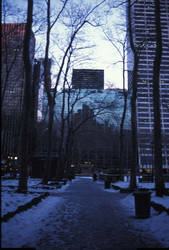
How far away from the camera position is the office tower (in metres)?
26.5

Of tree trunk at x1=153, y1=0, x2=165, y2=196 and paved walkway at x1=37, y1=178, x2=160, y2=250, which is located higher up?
tree trunk at x1=153, y1=0, x2=165, y2=196

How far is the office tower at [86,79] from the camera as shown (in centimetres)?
2647

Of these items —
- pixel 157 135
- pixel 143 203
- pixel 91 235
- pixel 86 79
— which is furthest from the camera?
pixel 86 79

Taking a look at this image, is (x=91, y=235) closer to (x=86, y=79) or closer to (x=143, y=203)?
(x=143, y=203)

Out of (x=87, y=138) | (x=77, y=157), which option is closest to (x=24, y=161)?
(x=87, y=138)

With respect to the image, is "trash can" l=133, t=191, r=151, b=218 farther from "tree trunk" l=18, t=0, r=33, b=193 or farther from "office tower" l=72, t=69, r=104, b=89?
"office tower" l=72, t=69, r=104, b=89

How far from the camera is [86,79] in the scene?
2739 centimetres

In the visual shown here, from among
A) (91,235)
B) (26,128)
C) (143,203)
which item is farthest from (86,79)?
(91,235)

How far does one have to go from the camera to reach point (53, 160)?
35.2 metres

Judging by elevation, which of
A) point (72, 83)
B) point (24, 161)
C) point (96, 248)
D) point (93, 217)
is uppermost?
point (72, 83)

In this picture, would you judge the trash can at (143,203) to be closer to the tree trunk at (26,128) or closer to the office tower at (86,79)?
the tree trunk at (26,128)

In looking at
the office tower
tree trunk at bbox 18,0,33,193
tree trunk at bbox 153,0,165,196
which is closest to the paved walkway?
tree trunk at bbox 153,0,165,196

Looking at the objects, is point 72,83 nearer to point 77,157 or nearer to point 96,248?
point 96,248

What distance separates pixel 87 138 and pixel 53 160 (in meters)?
35.6
